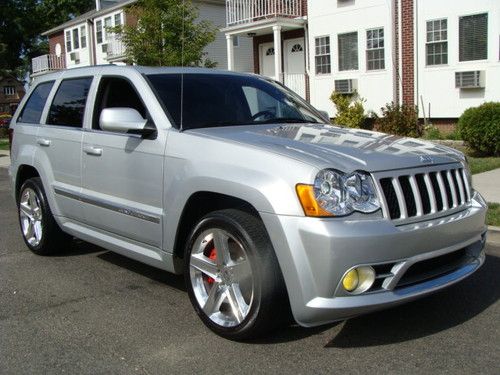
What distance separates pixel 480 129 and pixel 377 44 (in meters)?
6.54

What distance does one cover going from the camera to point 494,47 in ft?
48.2

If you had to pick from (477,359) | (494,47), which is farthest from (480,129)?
(477,359)

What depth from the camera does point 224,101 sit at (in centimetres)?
484

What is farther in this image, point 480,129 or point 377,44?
point 377,44

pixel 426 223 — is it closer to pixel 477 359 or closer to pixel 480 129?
pixel 477 359

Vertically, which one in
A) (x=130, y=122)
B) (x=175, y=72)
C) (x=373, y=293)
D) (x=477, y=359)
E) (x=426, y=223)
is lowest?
(x=477, y=359)

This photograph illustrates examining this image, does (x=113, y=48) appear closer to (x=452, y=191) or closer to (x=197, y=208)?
(x=197, y=208)

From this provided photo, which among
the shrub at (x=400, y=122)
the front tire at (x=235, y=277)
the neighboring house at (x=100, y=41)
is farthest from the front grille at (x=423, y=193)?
the neighboring house at (x=100, y=41)

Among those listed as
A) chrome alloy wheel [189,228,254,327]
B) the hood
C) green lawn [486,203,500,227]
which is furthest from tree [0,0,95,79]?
chrome alloy wheel [189,228,254,327]

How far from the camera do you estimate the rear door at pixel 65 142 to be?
521 centimetres

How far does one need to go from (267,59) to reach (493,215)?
16746 millimetres

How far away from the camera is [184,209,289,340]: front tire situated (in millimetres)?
3506

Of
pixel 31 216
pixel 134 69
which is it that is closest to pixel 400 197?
pixel 134 69

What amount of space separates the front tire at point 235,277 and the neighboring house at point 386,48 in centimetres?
1294
